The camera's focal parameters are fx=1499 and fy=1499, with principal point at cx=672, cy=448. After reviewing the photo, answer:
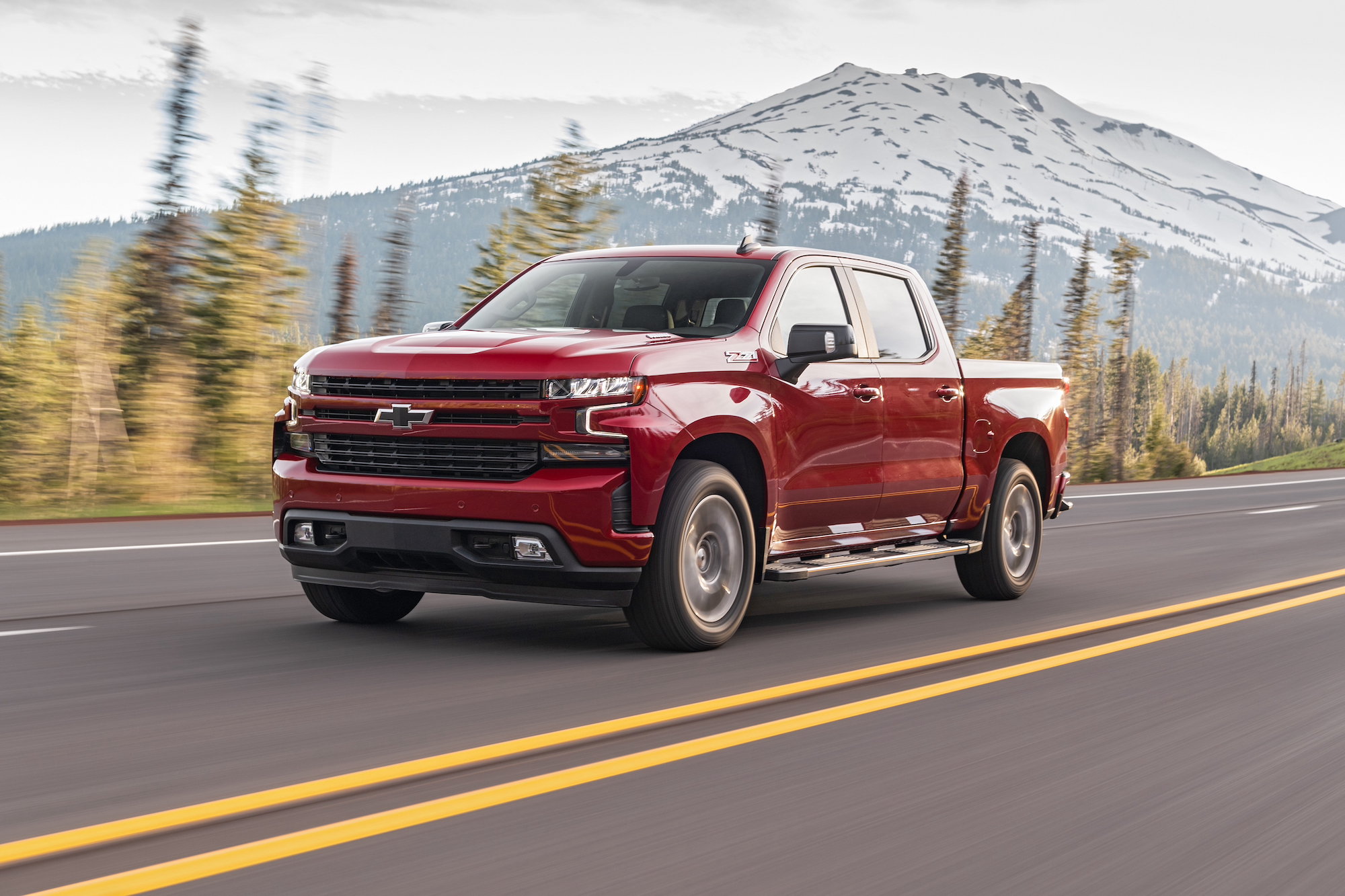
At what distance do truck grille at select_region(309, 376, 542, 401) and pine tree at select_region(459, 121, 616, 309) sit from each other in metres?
19.5

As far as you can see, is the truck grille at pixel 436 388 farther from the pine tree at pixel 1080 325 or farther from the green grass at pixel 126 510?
the pine tree at pixel 1080 325

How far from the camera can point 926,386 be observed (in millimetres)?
8922

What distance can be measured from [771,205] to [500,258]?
31.4ft

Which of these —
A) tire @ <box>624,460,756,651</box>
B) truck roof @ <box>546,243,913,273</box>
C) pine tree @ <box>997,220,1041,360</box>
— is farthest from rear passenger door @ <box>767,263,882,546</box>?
pine tree @ <box>997,220,1041,360</box>

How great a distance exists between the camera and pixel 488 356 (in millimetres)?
6793

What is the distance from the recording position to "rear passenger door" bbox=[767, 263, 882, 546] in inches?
304

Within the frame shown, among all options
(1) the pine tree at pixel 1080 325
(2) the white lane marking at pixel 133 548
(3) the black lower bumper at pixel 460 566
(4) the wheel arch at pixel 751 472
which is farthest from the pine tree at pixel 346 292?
(1) the pine tree at pixel 1080 325

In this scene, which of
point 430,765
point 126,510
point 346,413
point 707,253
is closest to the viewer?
point 430,765

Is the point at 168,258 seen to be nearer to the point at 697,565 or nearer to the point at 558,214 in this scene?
the point at 558,214

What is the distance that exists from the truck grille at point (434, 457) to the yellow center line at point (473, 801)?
1.78 m

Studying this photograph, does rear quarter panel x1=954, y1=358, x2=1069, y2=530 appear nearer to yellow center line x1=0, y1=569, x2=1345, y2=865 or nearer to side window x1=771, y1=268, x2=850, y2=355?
side window x1=771, y1=268, x2=850, y2=355

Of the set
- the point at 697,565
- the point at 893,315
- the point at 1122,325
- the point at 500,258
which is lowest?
the point at 697,565

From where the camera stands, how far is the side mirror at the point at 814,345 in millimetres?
7465

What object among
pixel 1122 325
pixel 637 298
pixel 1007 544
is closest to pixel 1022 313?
pixel 1122 325
